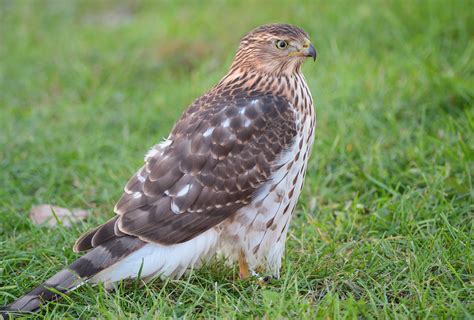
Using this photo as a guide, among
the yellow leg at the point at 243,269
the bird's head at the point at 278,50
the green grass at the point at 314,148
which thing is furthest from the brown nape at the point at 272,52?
the yellow leg at the point at 243,269

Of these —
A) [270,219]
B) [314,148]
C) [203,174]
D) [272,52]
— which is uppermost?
[272,52]

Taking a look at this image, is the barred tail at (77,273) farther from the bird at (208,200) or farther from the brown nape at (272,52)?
the brown nape at (272,52)

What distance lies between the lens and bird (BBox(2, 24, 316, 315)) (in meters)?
3.90

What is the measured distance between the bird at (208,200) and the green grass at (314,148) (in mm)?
128

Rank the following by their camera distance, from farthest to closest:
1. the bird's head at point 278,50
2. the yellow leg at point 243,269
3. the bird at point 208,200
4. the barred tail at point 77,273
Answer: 1. the bird's head at point 278,50
2. the yellow leg at point 243,269
3. the bird at point 208,200
4. the barred tail at point 77,273

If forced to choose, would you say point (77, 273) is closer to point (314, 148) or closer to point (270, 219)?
point (270, 219)

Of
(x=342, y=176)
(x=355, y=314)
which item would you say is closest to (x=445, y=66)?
(x=342, y=176)

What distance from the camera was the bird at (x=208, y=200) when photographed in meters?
3.90

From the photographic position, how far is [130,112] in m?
6.91

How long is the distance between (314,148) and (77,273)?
7.94ft

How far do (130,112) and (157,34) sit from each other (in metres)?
1.87

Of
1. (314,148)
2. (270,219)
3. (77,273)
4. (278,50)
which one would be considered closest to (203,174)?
(270,219)

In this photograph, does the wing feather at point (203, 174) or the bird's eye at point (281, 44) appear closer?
the wing feather at point (203, 174)

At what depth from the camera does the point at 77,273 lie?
12.6 feet
